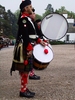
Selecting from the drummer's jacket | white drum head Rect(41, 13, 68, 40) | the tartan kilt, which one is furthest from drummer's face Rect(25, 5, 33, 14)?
white drum head Rect(41, 13, 68, 40)

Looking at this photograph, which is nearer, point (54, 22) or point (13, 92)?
point (13, 92)

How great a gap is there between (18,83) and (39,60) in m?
1.24

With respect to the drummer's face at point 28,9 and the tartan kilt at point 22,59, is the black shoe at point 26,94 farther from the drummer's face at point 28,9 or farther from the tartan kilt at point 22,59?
the drummer's face at point 28,9

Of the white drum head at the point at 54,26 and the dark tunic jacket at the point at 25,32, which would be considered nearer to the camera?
the dark tunic jacket at the point at 25,32

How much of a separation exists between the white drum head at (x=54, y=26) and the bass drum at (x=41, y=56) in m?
1.04

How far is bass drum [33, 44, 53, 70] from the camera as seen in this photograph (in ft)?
16.3

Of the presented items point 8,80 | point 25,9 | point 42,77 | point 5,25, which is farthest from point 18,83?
point 5,25

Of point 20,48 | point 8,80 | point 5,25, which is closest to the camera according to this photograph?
point 20,48

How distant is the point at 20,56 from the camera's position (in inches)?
185

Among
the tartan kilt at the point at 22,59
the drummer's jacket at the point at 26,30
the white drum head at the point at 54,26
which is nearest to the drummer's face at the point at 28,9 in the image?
the drummer's jacket at the point at 26,30

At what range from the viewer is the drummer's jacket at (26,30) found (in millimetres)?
4629

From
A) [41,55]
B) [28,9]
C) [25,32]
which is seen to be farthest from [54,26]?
[25,32]

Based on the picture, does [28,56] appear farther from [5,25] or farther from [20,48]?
[5,25]

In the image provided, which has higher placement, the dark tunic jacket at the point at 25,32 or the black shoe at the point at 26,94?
the dark tunic jacket at the point at 25,32
